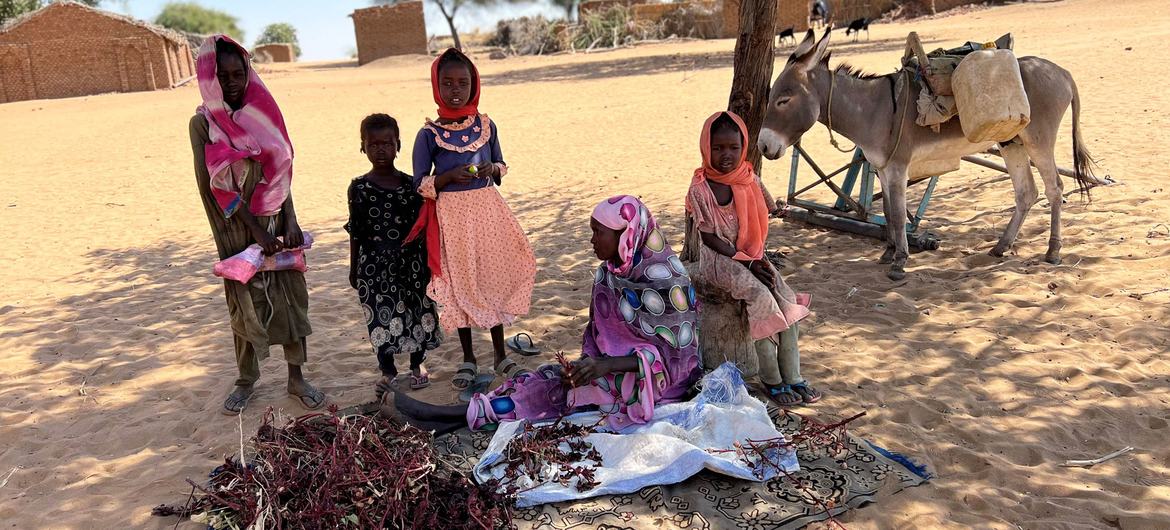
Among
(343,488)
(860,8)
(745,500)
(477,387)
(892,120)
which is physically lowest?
(745,500)

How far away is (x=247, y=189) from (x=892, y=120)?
14.2 feet

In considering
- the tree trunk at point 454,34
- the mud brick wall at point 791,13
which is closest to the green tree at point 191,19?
the tree trunk at point 454,34

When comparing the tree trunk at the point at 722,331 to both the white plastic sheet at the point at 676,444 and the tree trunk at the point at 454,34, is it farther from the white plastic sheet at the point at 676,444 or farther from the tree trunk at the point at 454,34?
the tree trunk at the point at 454,34

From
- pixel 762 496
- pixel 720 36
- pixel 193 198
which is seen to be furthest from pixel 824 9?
pixel 762 496

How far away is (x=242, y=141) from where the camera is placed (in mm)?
3580

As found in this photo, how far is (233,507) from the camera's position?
2.85 meters

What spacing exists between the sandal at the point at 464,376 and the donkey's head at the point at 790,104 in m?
2.54

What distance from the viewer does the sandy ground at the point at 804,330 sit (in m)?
3.29

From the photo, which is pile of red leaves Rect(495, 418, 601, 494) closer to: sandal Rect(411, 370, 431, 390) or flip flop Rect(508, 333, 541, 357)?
sandal Rect(411, 370, 431, 390)

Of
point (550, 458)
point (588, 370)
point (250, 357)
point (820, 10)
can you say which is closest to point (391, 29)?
point (820, 10)

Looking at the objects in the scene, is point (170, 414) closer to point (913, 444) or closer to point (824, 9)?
point (913, 444)

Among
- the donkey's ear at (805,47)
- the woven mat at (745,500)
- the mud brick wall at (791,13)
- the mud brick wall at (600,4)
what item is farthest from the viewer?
the mud brick wall at (600,4)

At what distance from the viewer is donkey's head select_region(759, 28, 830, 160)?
524 centimetres

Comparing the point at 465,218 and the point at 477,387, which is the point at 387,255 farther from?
the point at 477,387
